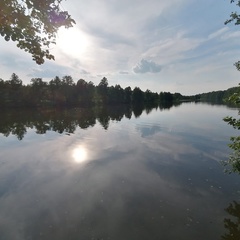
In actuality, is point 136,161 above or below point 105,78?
below

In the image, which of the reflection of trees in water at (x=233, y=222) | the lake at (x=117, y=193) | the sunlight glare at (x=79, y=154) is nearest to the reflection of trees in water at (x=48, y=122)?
the sunlight glare at (x=79, y=154)

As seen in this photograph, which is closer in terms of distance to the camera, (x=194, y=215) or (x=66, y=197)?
(x=194, y=215)

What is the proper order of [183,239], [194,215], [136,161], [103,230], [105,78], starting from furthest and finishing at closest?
[105,78] → [136,161] → [194,215] → [103,230] → [183,239]

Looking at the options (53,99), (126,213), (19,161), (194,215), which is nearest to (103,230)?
(126,213)

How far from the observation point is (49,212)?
12688 mm

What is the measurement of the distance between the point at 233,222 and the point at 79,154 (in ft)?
57.7

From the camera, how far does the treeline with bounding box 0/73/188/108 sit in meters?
114

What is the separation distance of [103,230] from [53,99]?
424 feet

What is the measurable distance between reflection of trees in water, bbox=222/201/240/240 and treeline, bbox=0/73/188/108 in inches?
4539

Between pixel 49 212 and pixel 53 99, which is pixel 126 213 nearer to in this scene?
pixel 49 212

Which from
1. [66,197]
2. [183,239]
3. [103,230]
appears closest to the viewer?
[183,239]

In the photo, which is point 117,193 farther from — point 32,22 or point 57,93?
point 57,93

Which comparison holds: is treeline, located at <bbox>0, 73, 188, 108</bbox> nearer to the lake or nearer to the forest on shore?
the forest on shore

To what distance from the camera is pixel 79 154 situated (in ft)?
82.9
